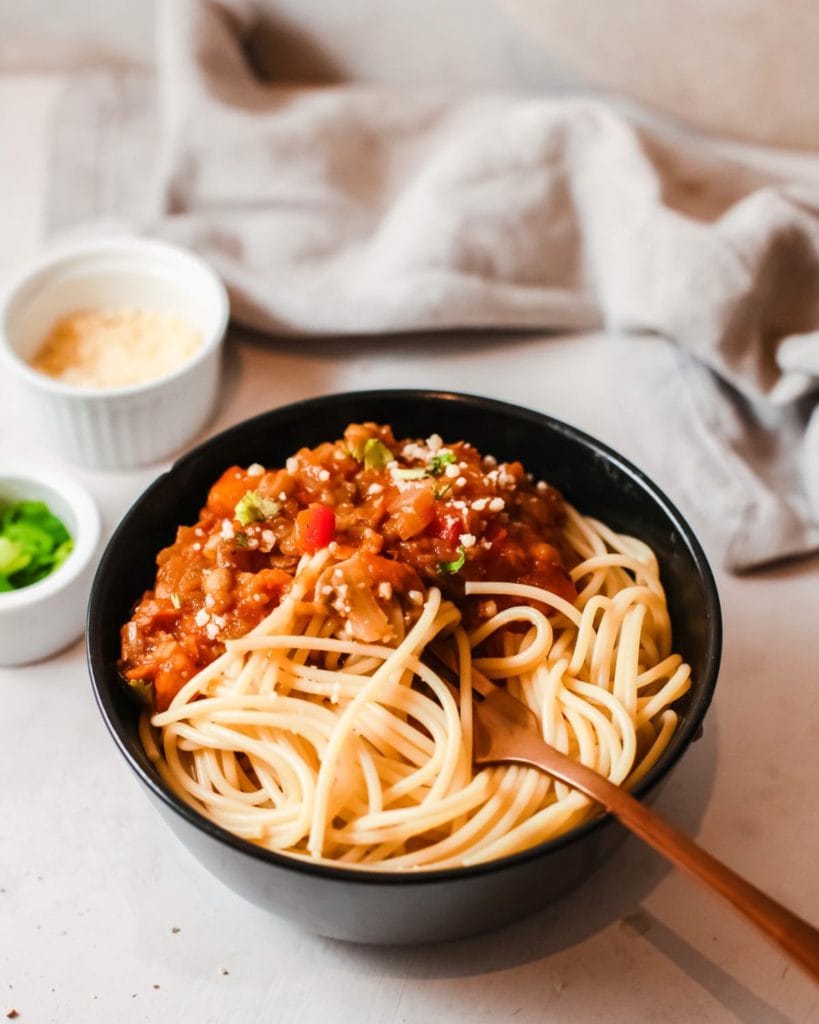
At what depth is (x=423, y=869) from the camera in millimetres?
1972

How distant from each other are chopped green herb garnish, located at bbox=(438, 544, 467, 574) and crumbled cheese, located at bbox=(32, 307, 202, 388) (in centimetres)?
124

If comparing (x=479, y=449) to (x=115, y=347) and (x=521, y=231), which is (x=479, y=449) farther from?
(x=115, y=347)

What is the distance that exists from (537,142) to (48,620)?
2.02 meters

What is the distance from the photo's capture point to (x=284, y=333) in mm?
3510

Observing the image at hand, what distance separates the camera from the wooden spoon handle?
5.74 ft

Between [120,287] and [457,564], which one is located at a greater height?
[457,564]

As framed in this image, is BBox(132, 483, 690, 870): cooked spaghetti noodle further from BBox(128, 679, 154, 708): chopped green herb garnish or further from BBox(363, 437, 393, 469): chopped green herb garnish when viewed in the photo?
BBox(363, 437, 393, 469): chopped green herb garnish

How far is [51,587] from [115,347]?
2.98 ft

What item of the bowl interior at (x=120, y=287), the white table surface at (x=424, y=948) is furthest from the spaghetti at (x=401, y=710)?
the bowl interior at (x=120, y=287)

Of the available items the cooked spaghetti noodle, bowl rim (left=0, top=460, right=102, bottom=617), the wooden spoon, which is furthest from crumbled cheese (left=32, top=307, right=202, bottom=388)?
the wooden spoon

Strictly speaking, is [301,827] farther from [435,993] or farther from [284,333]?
[284,333]

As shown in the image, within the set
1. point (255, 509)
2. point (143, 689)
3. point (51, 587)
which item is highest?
point (255, 509)

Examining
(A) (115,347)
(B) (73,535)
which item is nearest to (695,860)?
(B) (73,535)

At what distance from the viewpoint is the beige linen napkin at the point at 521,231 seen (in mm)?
3248
